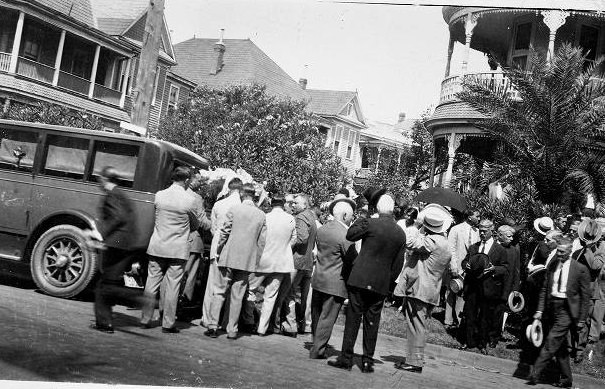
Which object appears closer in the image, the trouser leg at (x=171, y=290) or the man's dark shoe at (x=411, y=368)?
the trouser leg at (x=171, y=290)

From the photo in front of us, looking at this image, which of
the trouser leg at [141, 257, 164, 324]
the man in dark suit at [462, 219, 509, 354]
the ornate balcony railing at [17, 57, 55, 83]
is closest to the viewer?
the trouser leg at [141, 257, 164, 324]

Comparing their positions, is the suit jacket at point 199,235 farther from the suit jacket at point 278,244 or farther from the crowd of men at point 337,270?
the suit jacket at point 278,244

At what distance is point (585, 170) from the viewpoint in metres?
8.93

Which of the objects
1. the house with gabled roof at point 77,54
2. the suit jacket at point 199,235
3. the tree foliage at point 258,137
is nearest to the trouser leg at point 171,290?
the suit jacket at point 199,235

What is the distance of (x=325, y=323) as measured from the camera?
6.45 meters

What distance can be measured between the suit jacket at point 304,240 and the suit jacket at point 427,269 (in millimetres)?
1560

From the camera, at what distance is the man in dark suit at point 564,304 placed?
662 centimetres

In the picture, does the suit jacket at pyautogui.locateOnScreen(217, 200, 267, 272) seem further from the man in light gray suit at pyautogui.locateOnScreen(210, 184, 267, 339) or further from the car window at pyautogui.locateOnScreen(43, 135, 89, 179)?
the car window at pyautogui.locateOnScreen(43, 135, 89, 179)

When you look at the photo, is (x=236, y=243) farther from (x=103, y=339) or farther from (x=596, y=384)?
(x=596, y=384)

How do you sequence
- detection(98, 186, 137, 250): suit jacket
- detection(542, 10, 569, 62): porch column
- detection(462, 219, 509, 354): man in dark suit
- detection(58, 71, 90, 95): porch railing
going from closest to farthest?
detection(98, 186, 137, 250): suit jacket
detection(462, 219, 509, 354): man in dark suit
detection(542, 10, 569, 62): porch column
detection(58, 71, 90, 95): porch railing

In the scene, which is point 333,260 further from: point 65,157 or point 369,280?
point 65,157

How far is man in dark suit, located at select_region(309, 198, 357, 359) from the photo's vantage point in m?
6.45

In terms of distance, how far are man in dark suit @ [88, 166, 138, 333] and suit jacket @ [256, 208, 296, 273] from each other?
1.86 metres

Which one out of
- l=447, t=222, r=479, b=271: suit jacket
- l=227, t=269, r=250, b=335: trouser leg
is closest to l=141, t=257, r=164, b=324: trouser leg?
l=227, t=269, r=250, b=335: trouser leg
